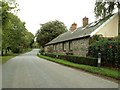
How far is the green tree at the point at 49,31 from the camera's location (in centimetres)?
8319

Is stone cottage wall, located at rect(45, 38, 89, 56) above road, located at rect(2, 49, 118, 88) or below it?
above

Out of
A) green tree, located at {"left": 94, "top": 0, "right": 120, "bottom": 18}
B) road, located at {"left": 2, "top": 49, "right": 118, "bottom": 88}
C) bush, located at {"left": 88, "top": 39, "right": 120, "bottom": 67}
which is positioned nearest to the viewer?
road, located at {"left": 2, "top": 49, "right": 118, "bottom": 88}

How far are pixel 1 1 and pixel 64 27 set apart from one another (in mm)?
60697

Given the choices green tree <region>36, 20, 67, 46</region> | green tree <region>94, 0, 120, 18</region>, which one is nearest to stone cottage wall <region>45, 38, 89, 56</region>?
green tree <region>94, 0, 120, 18</region>

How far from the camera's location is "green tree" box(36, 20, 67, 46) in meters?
83.2

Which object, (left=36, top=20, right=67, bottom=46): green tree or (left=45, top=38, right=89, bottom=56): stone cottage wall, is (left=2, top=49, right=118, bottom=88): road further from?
(left=36, top=20, right=67, bottom=46): green tree

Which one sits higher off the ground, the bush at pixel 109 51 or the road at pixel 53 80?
the bush at pixel 109 51

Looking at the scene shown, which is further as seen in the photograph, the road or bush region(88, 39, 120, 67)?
bush region(88, 39, 120, 67)

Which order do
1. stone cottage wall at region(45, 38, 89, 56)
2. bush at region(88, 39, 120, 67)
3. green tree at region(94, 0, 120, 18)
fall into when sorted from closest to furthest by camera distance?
bush at region(88, 39, 120, 67)
green tree at region(94, 0, 120, 18)
stone cottage wall at region(45, 38, 89, 56)

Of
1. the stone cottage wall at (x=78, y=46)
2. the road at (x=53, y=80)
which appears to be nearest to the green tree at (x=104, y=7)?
the stone cottage wall at (x=78, y=46)

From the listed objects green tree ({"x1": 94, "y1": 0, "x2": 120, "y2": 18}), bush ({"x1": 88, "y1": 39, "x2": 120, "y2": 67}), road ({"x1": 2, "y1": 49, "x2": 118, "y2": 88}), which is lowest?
road ({"x1": 2, "y1": 49, "x2": 118, "y2": 88})

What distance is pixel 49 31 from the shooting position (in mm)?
84250

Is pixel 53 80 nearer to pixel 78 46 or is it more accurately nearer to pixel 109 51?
pixel 109 51

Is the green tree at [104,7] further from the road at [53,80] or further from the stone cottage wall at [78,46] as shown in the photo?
the road at [53,80]
